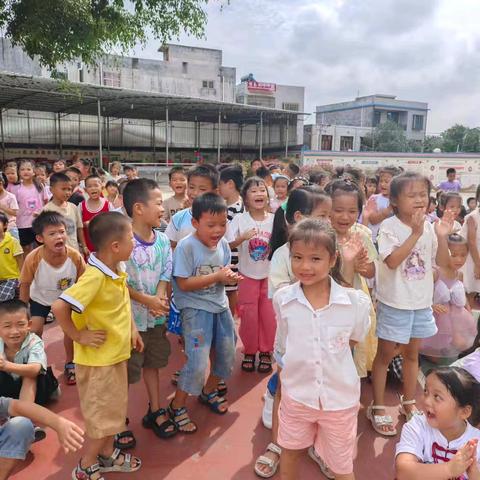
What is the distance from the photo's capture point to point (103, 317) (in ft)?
6.75

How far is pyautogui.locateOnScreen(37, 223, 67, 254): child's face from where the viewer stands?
110 inches

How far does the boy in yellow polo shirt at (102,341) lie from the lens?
2.03 metres

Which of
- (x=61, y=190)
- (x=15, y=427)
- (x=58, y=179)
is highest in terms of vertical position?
(x=58, y=179)

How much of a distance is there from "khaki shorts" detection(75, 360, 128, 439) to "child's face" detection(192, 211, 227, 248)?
0.86 metres

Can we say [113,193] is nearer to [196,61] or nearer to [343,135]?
[196,61]

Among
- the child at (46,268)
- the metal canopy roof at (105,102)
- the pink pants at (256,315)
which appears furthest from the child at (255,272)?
the metal canopy roof at (105,102)

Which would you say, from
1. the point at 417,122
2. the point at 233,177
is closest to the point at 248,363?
the point at 233,177

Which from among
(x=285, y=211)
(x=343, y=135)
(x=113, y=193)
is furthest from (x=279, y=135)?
(x=285, y=211)

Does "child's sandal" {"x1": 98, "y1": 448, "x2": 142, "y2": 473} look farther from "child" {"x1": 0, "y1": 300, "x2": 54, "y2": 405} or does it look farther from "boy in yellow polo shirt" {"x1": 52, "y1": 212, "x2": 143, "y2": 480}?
"child" {"x1": 0, "y1": 300, "x2": 54, "y2": 405}

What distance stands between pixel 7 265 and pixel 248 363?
2.15 m

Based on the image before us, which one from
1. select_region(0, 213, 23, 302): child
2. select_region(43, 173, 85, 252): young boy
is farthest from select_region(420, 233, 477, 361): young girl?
select_region(0, 213, 23, 302): child

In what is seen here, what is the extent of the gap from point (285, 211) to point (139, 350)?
1.22m

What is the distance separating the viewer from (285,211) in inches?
107

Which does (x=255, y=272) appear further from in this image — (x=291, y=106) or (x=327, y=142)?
(x=327, y=142)
